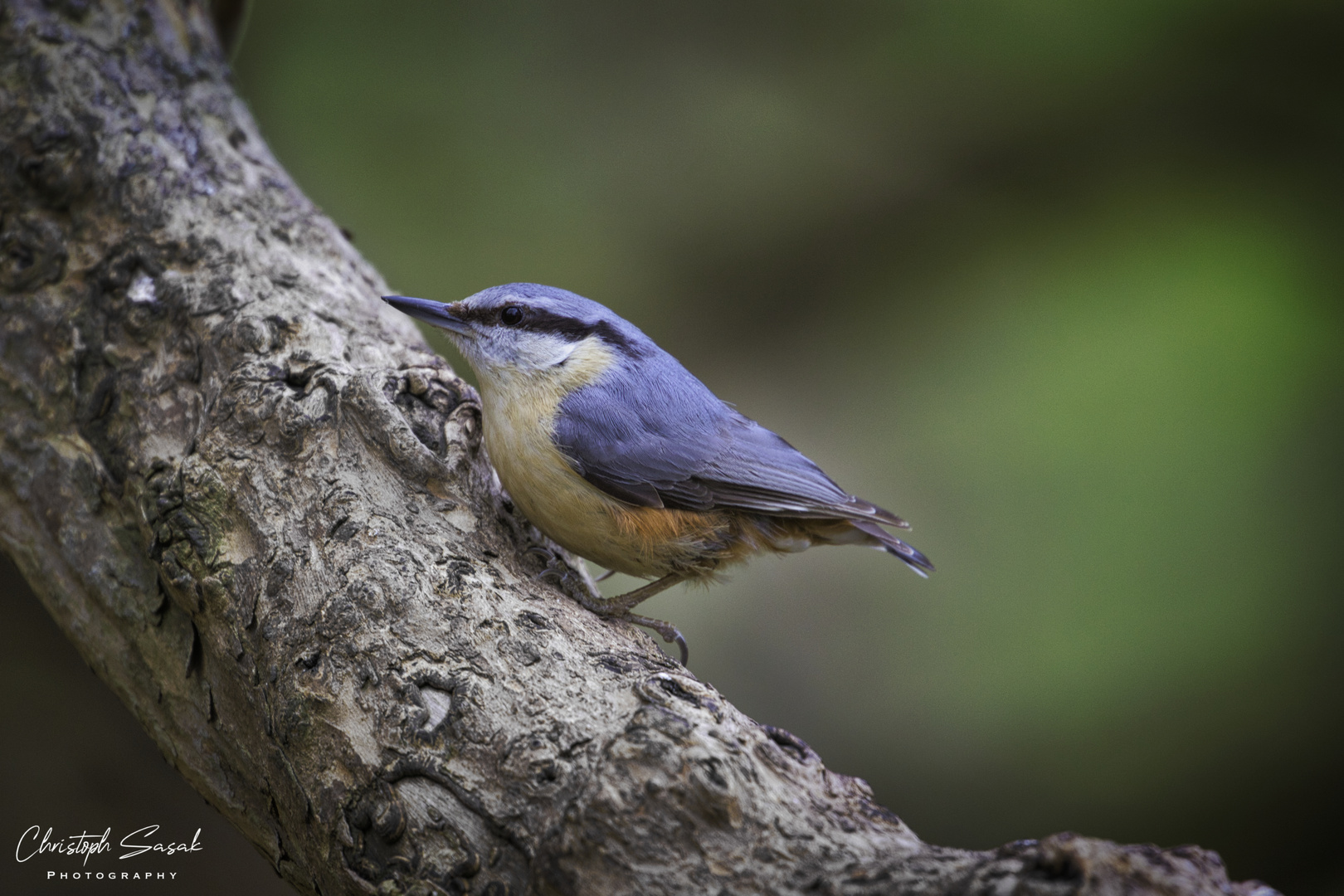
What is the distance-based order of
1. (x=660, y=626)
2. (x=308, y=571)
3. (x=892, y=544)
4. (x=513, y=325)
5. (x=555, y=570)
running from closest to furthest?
(x=308, y=571) < (x=555, y=570) < (x=660, y=626) < (x=513, y=325) < (x=892, y=544)

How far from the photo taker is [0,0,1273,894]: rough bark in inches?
62.5

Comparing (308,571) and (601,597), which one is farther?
(601,597)

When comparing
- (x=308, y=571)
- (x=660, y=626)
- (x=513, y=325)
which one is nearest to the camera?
(x=308, y=571)

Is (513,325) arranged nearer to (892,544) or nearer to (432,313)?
(432,313)

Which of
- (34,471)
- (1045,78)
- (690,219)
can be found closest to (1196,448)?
(1045,78)

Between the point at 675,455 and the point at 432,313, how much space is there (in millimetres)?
885

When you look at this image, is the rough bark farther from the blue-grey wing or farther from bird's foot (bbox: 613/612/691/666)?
the blue-grey wing

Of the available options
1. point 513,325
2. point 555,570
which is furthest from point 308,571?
point 513,325

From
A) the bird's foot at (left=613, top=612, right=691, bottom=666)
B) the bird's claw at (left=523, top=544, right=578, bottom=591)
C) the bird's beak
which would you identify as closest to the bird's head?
the bird's beak

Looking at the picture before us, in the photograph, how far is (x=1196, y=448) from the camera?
4707 millimetres

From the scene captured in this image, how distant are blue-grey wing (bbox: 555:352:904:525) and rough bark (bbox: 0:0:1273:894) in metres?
0.33

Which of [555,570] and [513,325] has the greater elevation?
[513,325]

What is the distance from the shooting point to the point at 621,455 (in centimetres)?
253

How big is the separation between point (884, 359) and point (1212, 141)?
2.31 meters
